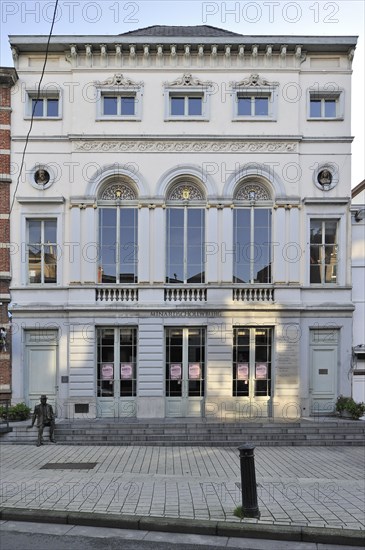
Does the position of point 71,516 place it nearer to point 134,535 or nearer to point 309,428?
point 134,535

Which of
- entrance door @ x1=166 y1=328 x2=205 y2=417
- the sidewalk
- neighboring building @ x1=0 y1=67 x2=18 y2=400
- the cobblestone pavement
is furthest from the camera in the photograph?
entrance door @ x1=166 y1=328 x2=205 y2=417

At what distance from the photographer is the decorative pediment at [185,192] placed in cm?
1661

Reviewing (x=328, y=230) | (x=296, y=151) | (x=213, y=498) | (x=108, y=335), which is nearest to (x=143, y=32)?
(x=296, y=151)

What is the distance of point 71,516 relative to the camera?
292 inches

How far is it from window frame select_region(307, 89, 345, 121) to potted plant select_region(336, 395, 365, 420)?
903 centimetres

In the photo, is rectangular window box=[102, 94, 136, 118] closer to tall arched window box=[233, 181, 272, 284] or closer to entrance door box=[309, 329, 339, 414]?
tall arched window box=[233, 181, 272, 284]

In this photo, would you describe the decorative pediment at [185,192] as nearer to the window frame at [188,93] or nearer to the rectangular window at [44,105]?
the window frame at [188,93]

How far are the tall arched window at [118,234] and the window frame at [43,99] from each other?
9.73ft

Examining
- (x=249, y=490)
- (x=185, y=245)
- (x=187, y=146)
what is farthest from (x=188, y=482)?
(x=187, y=146)

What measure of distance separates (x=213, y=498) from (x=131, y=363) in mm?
8195

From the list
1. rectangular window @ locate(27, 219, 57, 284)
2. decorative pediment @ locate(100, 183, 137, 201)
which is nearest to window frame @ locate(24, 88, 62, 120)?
decorative pediment @ locate(100, 183, 137, 201)

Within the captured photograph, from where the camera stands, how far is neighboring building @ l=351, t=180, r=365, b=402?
16.2 metres

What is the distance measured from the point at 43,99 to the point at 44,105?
0.68ft

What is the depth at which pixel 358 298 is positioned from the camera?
16.5 meters
